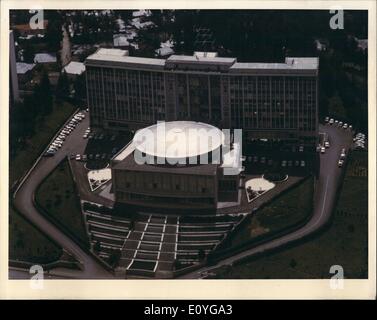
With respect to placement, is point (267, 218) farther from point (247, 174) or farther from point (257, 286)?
point (257, 286)

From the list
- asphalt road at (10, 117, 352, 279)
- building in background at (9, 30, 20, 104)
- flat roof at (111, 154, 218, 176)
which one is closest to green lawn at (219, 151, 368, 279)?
asphalt road at (10, 117, 352, 279)

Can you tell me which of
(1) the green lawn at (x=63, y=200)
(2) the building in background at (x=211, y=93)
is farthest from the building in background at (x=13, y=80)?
(1) the green lawn at (x=63, y=200)

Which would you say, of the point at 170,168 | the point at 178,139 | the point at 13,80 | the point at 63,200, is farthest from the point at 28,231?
the point at 13,80

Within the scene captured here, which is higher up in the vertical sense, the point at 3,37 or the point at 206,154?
the point at 3,37

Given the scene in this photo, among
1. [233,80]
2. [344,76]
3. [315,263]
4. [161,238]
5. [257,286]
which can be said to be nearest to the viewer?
[257,286]

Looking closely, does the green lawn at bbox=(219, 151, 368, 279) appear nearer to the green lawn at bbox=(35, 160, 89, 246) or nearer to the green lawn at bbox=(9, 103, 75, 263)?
the green lawn at bbox=(35, 160, 89, 246)

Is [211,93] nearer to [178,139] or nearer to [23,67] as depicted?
[178,139]

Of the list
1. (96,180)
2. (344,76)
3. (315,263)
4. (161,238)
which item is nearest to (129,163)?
(96,180)
